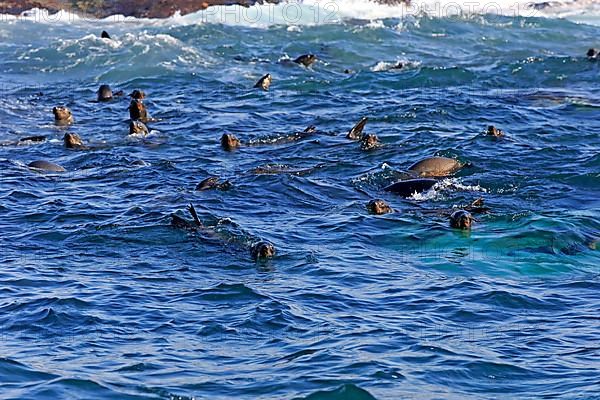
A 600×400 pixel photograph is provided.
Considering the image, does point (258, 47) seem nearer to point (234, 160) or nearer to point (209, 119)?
point (209, 119)

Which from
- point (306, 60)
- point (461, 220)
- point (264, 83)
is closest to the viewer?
point (461, 220)

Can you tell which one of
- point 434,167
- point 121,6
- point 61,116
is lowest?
point 61,116

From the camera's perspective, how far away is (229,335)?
9000mm

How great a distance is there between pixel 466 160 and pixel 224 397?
8.50 m

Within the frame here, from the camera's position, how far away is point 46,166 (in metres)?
15.4

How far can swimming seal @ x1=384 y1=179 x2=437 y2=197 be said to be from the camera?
1359cm

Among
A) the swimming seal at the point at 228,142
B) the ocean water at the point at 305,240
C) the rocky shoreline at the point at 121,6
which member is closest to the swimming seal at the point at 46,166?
the ocean water at the point at 305,240

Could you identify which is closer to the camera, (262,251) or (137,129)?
(262,251)

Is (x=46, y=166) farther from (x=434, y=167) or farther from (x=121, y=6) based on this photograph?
(x=121, y=6)

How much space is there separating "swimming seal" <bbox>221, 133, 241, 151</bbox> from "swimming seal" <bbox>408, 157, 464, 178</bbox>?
120 inches

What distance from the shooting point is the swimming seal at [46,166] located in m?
15.3

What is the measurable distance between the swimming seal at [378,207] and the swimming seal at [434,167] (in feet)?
5.82

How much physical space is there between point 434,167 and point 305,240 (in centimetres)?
336

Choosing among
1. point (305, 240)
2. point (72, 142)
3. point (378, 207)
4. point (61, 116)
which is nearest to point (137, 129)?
point (72, 142)
